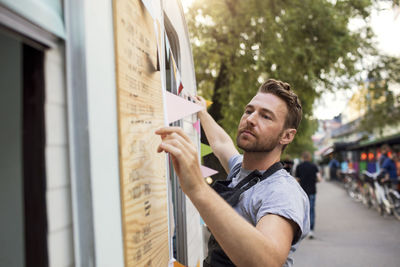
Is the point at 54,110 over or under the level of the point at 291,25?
under

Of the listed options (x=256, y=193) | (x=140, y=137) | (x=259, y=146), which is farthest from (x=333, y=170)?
(x=140, y=137)

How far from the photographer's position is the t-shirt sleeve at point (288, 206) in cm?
157

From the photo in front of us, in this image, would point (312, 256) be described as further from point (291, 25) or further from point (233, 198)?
point (233, 198)

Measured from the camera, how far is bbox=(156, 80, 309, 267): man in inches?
53.3

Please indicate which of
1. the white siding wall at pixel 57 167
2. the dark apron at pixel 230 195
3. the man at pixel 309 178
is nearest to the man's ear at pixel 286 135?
the dark apron at pixel 230 195

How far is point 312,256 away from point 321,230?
304cm

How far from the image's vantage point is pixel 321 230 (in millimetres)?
9758

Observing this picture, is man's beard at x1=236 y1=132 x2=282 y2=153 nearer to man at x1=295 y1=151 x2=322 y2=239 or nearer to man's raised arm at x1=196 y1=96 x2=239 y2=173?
man's raised arm at x1=196 y1=96 x2=239 y2=173

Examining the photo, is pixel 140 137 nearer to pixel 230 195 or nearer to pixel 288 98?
pixel 230 195

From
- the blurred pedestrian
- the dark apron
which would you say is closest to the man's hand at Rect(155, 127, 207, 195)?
the dark apron

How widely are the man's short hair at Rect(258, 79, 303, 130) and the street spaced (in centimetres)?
492

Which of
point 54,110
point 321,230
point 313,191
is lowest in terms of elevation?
point 321,230

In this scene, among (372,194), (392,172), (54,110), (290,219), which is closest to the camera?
(54,110)

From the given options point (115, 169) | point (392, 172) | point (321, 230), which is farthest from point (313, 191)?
point (115, 169)
